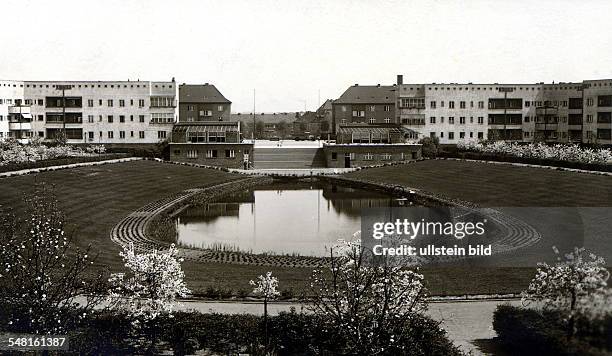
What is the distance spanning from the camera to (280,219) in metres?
44.2

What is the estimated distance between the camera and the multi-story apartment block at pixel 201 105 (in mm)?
96125

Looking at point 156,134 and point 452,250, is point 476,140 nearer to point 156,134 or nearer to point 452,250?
point 156,134

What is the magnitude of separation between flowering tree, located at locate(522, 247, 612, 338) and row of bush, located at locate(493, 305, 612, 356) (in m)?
0.15

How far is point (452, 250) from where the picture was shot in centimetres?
2816

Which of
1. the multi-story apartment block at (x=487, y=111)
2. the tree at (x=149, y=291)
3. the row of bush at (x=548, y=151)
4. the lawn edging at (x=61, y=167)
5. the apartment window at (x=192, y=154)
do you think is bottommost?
the tree at (x=149, y=291)

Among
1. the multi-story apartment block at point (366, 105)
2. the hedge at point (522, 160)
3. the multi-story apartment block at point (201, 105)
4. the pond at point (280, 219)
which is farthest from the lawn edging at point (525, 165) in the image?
the multi-story apartment block at point (201, 105)

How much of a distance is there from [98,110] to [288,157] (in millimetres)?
27251

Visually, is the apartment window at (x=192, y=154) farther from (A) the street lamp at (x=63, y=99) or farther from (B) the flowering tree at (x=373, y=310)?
(B) the flowering tree at (x=373, y=310)

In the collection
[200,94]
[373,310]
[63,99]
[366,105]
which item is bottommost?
[373,310]

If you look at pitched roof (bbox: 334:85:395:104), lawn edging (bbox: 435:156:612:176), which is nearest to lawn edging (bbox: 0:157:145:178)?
pitched roof (bbox: 334:85:395:104)

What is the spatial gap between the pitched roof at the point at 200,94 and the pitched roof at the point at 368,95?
18.5m

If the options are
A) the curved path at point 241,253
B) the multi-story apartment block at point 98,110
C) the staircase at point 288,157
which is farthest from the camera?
the multi-story apartment block at point 98,110

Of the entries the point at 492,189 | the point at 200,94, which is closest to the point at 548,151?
the point at 492,189

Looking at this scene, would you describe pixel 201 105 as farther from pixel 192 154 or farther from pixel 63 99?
pixel 63 99
